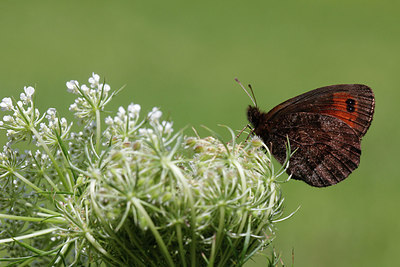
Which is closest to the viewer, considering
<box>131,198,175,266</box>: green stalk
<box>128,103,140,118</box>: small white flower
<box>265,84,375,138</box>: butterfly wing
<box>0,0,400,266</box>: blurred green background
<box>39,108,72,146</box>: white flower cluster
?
<box>131,198,175,266</box>: green stalk

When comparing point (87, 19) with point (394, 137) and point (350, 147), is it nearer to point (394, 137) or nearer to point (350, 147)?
point (394, 137)

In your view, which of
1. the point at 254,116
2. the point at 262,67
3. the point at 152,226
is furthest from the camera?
the point at 262,67

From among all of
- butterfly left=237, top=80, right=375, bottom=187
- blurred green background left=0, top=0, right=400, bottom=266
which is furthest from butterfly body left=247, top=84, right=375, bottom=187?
blurred green background left=0, top=0, right=400, bottom=266

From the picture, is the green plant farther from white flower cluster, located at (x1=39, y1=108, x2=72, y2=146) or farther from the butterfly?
the butterfly

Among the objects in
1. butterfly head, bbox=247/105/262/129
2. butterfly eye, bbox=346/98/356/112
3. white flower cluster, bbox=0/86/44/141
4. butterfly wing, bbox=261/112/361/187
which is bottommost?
white flower cluster, bbox=0/86/44/141

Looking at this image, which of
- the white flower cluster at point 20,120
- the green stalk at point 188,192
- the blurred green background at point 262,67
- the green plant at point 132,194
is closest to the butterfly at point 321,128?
the green plant at point 132,194

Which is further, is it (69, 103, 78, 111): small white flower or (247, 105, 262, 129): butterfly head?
(247, 105, 262, 129): butterfly head

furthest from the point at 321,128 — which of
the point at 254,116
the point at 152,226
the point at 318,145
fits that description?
the point at 152,226

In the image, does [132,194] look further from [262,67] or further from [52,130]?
[262,67]
